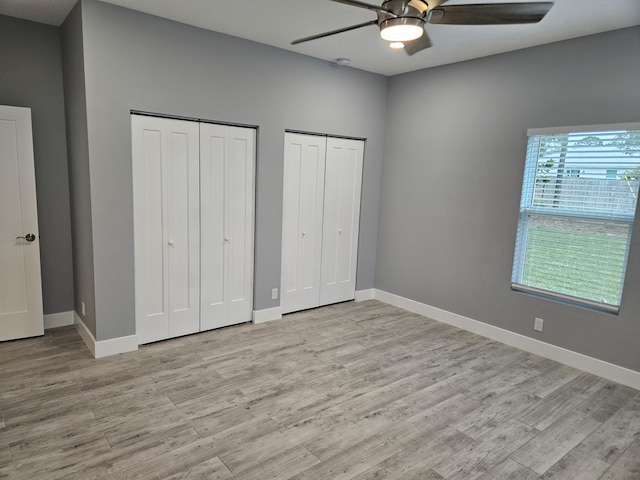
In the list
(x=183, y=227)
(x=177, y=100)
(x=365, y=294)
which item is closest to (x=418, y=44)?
(x=177, y=100)

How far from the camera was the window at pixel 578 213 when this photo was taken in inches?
128

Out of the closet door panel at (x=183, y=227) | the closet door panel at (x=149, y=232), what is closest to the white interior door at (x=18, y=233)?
the closet door panel at (x=149, y=232)

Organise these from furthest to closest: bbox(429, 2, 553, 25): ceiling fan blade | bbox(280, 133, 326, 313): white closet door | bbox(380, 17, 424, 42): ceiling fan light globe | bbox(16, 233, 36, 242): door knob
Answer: bbox(280, 133, 326, 313): white closet door → bbox(16, 233, 36, 242): door knob → bbox(380, 17, 424, 42): ceiling fan light globe → bbox(429, 2, 553, 25): ceiling fan blade

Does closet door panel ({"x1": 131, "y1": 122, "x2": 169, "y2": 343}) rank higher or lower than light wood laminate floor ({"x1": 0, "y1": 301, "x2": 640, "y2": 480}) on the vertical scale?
A: higher

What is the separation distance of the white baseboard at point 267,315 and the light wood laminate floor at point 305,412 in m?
0.41

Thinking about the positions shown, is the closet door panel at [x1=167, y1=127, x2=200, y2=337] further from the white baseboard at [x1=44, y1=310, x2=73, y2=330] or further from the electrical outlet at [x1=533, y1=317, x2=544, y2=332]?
the electrical outlet at [x1=533, y1=317, x2=544, y2=332]

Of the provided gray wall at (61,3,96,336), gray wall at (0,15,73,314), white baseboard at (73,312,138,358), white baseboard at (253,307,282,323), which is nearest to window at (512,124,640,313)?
white baseboard at (253,307,282,323)

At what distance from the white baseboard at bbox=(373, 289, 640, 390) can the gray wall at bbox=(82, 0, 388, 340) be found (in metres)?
1.74

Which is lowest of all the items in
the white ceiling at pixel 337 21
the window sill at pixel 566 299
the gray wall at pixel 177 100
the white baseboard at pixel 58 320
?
the white baseboard at pixel 58 320

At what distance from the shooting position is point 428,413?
2.80m

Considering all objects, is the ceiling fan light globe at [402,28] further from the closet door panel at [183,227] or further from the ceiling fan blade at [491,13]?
the closet door panel at [183,227]

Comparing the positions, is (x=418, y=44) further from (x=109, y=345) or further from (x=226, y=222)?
(x=109, y=345)

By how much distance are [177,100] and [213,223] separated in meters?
1.14

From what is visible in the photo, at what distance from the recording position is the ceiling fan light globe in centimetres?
217
